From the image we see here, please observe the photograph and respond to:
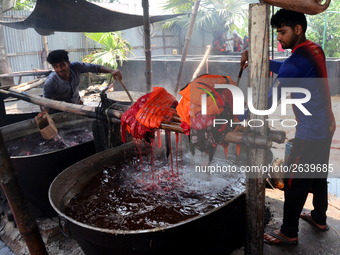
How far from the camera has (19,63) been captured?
11625 millimetres

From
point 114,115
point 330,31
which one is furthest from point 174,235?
point 330,31

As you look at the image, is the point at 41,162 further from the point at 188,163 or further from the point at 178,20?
the point at 178,20

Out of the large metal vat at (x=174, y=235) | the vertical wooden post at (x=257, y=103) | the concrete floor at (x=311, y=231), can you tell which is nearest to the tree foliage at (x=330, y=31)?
the concrete floor at (x=311, y=231)

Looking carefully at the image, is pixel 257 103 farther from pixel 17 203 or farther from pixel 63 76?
pixel 63 76

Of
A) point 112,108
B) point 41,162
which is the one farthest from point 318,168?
point 41,162

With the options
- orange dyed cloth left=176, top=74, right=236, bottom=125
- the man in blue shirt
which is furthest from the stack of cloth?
the man in blue shirt

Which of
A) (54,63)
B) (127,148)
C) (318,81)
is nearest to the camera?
(318,81)

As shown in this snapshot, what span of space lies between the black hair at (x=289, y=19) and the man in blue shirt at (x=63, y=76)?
269cm

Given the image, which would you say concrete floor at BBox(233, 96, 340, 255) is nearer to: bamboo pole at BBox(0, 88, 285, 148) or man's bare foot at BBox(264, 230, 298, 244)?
man's bare foot at BBox(264, 230, 298, 244)

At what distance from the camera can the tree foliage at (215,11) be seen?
16.8 metres

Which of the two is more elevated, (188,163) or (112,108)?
(112,108)

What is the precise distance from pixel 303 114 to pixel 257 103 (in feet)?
2.53

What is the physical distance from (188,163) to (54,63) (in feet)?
9.32

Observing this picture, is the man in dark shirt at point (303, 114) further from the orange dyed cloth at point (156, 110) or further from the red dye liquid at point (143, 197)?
the orange dyed cloth at point (156, 110)
